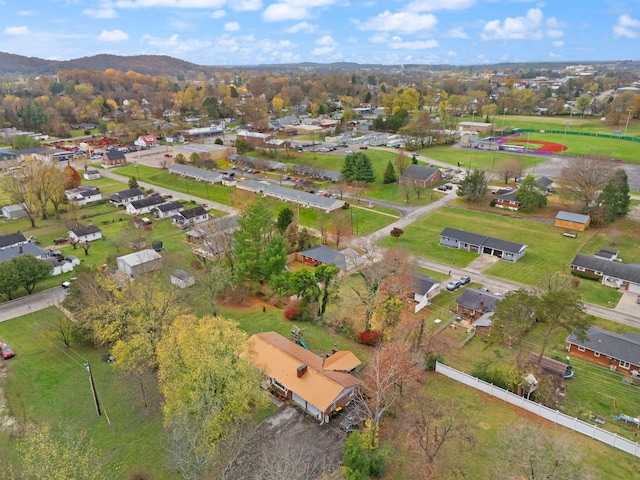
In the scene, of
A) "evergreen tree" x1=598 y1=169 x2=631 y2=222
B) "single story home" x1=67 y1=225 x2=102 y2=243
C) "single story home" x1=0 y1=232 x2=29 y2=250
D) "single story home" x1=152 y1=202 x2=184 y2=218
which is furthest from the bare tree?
"single story home" x1=0 y1=232 x2=29 y2=250

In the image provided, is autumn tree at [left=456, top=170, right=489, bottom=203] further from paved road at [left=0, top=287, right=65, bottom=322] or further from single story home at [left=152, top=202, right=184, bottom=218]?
paved road at [left=0, top=287, right=65, bottom=322]

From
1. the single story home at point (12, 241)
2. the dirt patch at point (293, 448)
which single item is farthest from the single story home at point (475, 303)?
the single story home at point (12, 241)

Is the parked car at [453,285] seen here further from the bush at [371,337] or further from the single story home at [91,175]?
the single story home at [91,175]

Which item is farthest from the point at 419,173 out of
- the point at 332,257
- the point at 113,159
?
the point at 113,159

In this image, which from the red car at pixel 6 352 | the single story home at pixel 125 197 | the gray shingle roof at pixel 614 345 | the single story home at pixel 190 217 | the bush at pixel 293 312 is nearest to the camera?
the gray shingle roof at pixel 614 345

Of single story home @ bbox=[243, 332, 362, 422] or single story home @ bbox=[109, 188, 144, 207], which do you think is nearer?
single story home @ bbox=[243, 332, 362, 422]

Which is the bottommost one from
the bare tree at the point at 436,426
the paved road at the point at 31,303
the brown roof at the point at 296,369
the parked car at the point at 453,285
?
the parked car at the point at 453,285

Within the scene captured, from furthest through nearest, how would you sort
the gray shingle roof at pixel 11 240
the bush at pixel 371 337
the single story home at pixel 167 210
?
1. the single story home at pixel 167 210
2. the gray shingle roof at pixel 11 240
3. the bush at pixel 371 337
